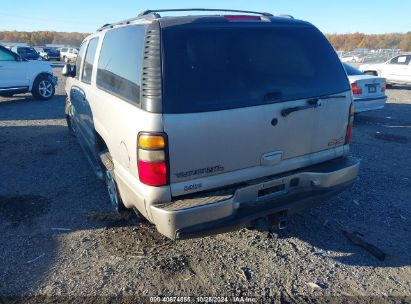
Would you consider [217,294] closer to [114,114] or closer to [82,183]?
[114,114]

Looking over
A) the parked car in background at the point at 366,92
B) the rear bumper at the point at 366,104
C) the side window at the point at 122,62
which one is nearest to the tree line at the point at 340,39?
the parked car in background at the point at 366,92

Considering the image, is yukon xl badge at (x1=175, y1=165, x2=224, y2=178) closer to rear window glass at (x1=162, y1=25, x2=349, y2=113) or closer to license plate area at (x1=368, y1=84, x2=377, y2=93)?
rear window glass at (x1=162, y1=25, x2=349, y2=113)

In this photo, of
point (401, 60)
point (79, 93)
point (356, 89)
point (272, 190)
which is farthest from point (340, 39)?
point (272, 190)

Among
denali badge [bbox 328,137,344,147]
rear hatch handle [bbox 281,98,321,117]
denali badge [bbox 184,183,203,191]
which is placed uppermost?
rear hatch handle [bbox 281,98,321,117]

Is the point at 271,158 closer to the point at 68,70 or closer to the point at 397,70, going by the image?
the point at 68,70

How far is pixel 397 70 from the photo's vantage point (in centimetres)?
1516

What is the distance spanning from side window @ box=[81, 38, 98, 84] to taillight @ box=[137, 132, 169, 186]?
2.24 m

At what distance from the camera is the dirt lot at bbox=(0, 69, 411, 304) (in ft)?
9.29

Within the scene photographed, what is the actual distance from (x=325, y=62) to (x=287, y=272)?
1984mm

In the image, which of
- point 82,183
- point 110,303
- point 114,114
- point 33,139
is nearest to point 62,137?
point 33,139

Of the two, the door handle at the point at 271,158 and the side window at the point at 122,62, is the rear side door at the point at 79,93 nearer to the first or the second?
the side window at the point at 122,62

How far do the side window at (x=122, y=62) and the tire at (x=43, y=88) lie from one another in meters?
9.26

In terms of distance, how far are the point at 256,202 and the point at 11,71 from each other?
10975mm

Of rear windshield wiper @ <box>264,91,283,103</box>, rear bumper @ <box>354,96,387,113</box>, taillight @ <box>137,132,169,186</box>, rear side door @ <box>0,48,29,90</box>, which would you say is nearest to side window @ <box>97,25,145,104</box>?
taillight @ <box>137,132,169,186</box>
